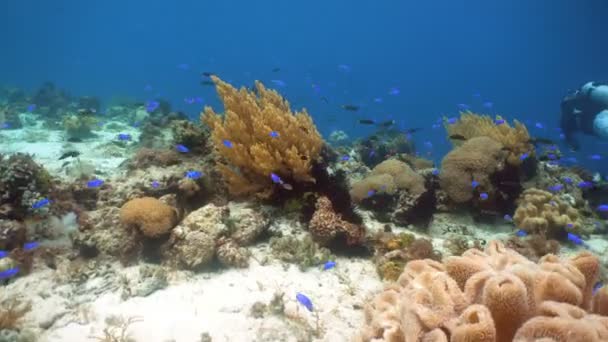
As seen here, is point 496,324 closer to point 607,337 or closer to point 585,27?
point 607,337

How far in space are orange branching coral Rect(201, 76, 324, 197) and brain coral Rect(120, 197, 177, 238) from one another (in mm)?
1595

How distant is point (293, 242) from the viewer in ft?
21.1

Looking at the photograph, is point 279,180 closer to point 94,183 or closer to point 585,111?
point 94,183

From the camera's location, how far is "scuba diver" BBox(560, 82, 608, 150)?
491 inches

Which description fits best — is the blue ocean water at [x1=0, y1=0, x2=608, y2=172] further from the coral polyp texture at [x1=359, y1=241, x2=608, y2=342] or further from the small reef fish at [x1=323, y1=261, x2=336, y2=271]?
the coral polyp texture at [x1=359, y1=241, x2=608, y2=342]

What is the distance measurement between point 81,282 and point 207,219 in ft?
6.80

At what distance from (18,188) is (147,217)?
2.89m

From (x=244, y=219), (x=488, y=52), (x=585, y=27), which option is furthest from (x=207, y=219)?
(x=488, y=52)

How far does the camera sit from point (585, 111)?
13523 mm

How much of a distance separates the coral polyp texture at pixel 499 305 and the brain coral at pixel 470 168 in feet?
17.2

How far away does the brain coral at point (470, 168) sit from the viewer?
28.4ft

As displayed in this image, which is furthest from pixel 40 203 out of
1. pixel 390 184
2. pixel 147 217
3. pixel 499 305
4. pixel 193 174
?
pixel 499 305

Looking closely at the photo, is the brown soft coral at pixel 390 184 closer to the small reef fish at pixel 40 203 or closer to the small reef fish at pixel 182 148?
the small reef fish at pixel 182 148

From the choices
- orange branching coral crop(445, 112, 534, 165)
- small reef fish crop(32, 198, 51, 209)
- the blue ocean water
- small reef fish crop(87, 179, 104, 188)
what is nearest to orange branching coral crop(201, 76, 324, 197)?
small reef fish crop(87, 179, 104, 188)
